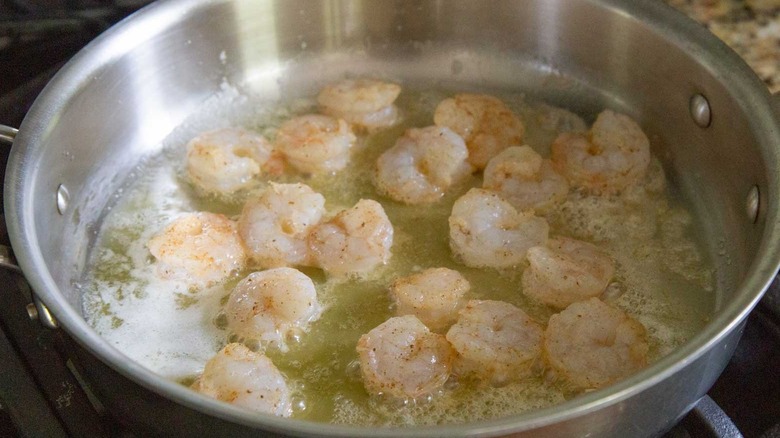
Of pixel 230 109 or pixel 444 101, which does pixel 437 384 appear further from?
pixel 230 109

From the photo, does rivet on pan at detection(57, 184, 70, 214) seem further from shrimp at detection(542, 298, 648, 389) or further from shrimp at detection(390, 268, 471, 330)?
shrimp at detection(542, 298, 648, 389)

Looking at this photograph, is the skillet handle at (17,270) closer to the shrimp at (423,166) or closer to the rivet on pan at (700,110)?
the shrimp at (423,166)

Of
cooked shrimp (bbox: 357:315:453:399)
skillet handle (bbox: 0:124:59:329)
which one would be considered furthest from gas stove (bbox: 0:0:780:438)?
cooked shrimp (bbox: 357:315:453:399)

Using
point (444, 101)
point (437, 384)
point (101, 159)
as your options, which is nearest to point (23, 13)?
point (101, 159)

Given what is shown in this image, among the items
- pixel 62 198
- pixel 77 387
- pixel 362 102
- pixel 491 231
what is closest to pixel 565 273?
pixel 491 231

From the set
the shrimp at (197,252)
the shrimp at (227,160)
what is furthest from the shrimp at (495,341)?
the shrimp at (227,160)
